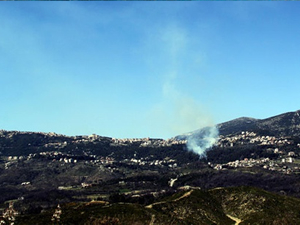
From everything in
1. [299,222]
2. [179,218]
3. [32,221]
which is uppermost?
[32,221]

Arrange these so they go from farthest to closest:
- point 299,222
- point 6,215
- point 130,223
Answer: point 299,222
point 130,223
point 6,215

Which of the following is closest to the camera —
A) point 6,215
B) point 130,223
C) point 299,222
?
point 6,215

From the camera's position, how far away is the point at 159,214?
632 ft

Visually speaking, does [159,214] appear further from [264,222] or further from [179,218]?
[264,222]

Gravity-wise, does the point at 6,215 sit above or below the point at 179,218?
above

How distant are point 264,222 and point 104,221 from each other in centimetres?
8636

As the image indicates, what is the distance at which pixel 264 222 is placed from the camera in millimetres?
193875

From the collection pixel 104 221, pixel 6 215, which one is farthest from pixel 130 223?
pixel 6 215

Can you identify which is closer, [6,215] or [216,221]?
[6,215]

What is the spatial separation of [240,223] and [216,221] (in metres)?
12.9

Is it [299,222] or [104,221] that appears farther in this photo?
[299,222]

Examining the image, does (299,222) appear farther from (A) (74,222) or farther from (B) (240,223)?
(A) (74,222)

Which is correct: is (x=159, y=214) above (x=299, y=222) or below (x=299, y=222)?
above

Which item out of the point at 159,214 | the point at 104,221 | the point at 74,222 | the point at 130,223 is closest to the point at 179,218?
the point at 159,214
